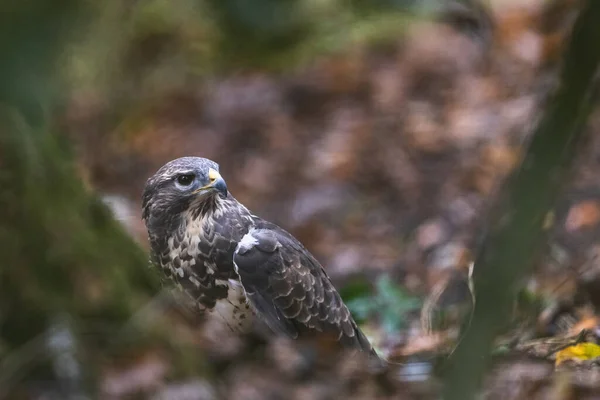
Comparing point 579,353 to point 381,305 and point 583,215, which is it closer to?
point 381,305

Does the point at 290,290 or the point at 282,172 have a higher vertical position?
the point at 282,172

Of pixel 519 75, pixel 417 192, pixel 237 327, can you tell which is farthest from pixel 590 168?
pixel 237 327

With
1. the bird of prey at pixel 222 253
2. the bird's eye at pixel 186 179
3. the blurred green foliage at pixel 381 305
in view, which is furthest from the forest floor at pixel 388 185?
the bird's eye at pixel 186 179

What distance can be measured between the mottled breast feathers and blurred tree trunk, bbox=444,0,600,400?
2.99 feet

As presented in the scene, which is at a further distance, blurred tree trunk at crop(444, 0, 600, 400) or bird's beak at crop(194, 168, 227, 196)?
bird's beak at crop(194, 168, 227, 196)

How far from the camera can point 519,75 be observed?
35.0 feet

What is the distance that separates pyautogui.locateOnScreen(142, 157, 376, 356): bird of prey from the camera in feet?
9.83

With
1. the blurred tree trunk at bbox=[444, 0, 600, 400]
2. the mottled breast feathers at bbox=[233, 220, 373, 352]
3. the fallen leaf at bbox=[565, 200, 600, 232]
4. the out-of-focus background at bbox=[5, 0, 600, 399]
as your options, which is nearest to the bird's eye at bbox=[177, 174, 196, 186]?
the mottled breast feathers at bbox=[233, 220, 373, 352]

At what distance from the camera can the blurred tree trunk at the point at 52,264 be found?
4.68 metres

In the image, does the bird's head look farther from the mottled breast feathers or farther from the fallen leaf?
the fallen leaf

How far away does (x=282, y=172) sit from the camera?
10.4 metres

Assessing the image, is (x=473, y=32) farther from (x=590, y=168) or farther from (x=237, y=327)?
(x=237, y=327)

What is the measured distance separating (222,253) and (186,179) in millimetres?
259

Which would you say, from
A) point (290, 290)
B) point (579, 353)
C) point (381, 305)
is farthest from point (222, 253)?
point (579, 353)
